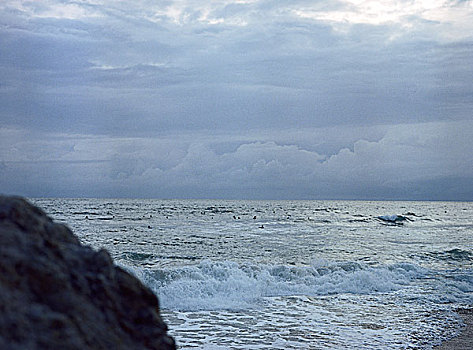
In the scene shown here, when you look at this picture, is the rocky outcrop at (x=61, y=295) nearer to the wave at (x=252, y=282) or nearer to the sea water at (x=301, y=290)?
the sea water at (x=301, y=290)

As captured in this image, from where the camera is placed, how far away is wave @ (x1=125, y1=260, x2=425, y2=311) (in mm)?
12727

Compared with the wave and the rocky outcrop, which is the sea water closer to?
the wave

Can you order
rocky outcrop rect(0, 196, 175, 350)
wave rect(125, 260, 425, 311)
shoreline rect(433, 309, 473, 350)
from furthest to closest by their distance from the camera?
1. wave rect(125, 260, 425, 311)
2. shoreline rect(433, 309, 473, 350)
3. rocky outcrop rect(0, 196, 175, 350)

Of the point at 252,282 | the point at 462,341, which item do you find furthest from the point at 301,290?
the point at 462,341

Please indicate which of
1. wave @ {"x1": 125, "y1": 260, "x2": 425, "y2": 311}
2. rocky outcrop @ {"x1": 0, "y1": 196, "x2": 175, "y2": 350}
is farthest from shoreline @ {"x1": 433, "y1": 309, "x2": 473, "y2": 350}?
rocky outcrop @ {"x1": 0, "y1": 196, "x2": 175, "y2": 350}

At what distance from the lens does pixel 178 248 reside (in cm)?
2327

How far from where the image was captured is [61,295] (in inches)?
97.2

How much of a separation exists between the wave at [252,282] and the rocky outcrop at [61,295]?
924cm

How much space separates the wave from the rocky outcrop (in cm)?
924

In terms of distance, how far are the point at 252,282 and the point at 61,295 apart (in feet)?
41.6

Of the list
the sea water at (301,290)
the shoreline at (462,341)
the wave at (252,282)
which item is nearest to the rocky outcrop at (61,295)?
the sea water at (301,290)

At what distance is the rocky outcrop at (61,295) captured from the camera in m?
2.22

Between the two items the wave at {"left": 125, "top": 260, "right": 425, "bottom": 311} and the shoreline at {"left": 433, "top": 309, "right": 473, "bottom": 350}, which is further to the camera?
the wave at {"left": 125, "top": 260, "right": 425, "bottom": 311}

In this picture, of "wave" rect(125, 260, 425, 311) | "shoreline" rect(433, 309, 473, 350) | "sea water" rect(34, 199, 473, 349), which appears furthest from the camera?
"wave" rect(125, 260, 425, 311)
